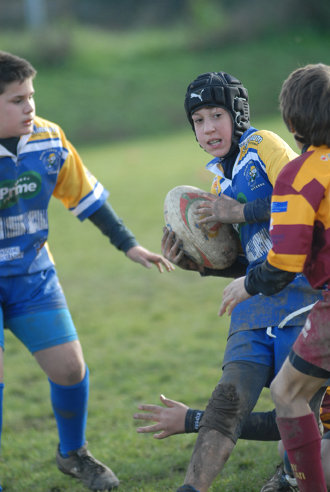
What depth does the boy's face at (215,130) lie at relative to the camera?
3.43m

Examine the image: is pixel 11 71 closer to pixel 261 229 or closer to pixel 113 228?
pixel 113 228

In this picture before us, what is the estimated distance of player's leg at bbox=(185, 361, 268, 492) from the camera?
289 cm

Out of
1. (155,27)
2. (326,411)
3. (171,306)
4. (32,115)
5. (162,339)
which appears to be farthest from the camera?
(155,27)

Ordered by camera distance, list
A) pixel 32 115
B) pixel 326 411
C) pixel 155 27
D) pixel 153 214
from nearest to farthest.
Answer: pixel 326 411 → pixel 32 115 → pixel 153 214 → pixel 155 27

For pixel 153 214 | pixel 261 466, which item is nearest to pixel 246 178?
→ pixel 261 466

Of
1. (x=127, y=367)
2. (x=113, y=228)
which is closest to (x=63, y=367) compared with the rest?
(x=113, y=228)

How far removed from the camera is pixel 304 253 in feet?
8.68

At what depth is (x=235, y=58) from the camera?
29.9 m

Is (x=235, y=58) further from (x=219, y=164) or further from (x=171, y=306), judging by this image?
(x=219, y=164)

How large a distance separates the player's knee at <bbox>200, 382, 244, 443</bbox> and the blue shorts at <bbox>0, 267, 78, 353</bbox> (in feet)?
3.98

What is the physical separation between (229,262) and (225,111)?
29.4 inches

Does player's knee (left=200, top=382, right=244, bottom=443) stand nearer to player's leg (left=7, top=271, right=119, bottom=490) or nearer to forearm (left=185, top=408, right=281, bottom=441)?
forearm (left=185, top=408, right=281, bottom=441)

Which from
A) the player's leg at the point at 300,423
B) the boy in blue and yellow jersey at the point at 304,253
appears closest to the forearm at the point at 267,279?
the boy in blue and yellow jersey at the point at 304,253

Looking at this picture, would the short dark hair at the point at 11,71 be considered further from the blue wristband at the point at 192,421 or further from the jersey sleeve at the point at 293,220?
the blue wristband at the point at 192,421
